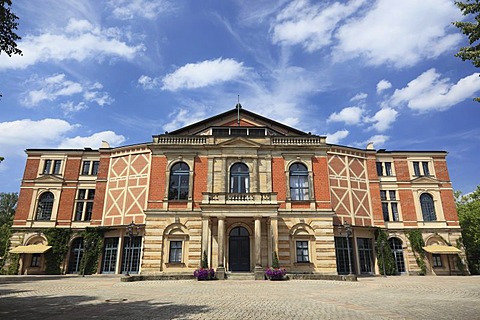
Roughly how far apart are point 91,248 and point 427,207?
30.5m

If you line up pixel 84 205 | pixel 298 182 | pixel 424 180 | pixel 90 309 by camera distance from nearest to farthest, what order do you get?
pixel 90 309 → pixel 298 182 → pixel 84 205 → pixel 424 180

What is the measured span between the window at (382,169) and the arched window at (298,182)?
32.4ft

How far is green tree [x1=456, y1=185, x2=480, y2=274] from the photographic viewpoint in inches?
1220

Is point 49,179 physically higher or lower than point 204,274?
higher

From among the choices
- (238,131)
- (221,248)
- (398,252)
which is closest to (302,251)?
(221,248)

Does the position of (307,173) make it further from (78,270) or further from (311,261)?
(78,270)

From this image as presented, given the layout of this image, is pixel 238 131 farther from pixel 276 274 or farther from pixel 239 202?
pixel 276 274

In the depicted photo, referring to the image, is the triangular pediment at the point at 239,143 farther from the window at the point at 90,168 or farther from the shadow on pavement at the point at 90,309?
the shadow on pavement at the point at 90,309

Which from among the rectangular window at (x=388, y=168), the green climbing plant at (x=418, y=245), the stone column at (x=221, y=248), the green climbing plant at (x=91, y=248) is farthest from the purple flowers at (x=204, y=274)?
the rectangular window at (x=388, y=168)

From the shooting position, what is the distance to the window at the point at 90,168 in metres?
29.5

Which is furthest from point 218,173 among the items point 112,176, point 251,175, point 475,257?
point 475,257

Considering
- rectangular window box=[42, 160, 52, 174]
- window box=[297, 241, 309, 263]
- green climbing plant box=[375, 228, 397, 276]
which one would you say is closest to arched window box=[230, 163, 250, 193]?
window box=[297, 241, 309, 263]

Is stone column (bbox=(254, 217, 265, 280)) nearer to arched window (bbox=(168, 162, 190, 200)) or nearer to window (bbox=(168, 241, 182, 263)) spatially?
window (bbox=(168, 241, 182, 263))

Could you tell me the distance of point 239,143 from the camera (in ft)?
79.2
